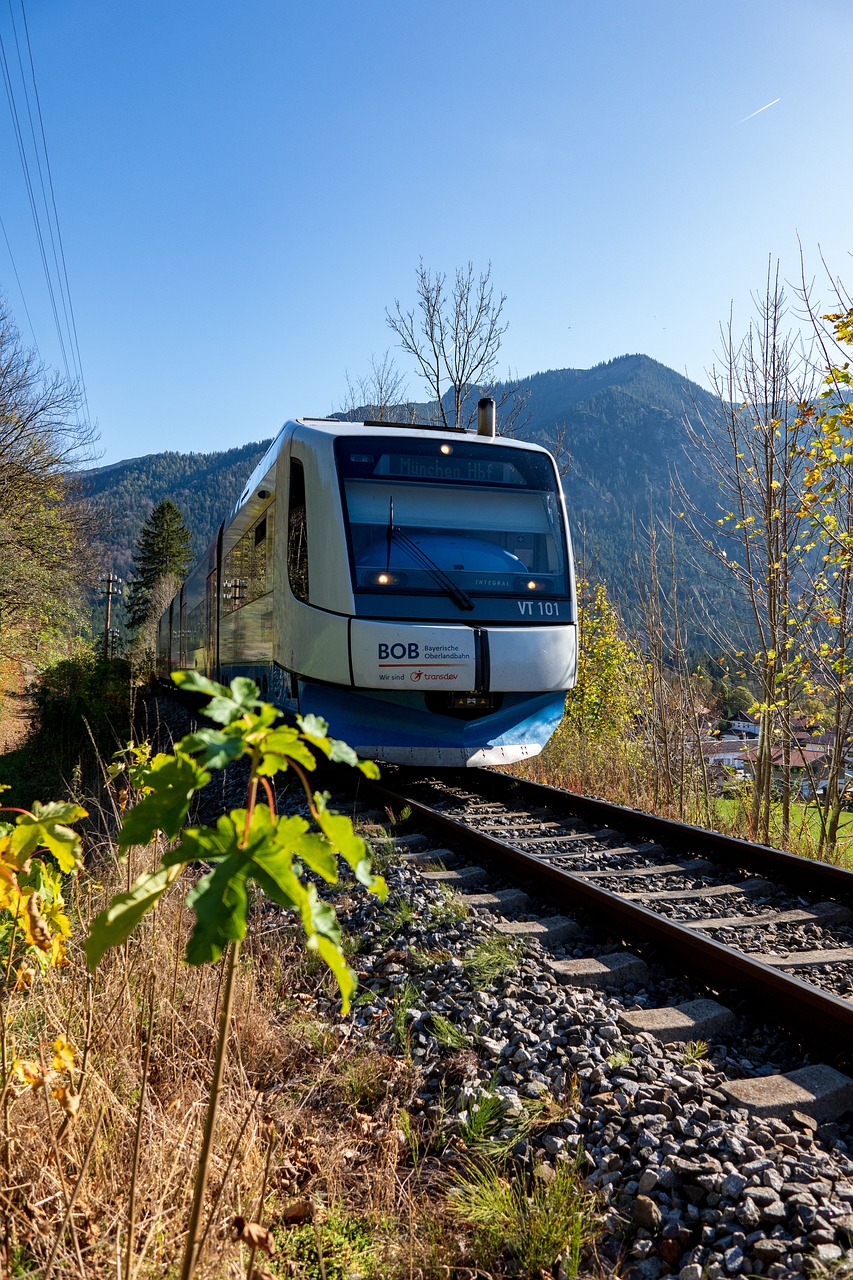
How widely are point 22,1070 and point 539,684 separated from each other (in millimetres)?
6373

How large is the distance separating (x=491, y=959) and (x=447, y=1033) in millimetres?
692

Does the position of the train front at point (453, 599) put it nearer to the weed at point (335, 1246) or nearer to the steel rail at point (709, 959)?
the steel rail at point (709, 959)

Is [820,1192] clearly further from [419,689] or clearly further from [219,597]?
[219,597]

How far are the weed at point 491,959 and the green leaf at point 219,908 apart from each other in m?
2.58

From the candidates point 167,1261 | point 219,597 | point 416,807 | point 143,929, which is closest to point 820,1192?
point 167,1261

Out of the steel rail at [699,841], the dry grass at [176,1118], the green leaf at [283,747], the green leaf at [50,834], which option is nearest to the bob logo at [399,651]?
the steel rail at [699,841]

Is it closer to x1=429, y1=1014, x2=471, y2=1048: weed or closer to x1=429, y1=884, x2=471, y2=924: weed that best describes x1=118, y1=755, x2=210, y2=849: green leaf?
x1=429, y1=1014, x2=471, y2=1048: weed

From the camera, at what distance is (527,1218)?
6.83 ft

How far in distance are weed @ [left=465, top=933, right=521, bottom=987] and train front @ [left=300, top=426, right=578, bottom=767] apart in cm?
333

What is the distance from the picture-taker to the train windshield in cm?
752

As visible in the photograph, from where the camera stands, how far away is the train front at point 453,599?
7.30 metres

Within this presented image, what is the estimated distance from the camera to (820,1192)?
7.02ft

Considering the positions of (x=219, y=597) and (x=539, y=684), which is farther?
(x=219, y=597)

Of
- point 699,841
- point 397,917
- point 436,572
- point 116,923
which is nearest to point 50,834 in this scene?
point 116,923
